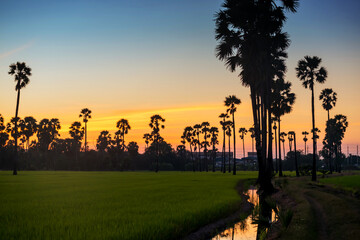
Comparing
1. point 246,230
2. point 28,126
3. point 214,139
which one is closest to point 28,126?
point 28,126

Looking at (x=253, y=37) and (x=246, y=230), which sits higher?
(x=253, y=37)

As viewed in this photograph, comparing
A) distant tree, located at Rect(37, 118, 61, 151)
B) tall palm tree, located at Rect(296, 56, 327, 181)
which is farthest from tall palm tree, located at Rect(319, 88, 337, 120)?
distant tree, located at Rect(37, 118, 61, 151)

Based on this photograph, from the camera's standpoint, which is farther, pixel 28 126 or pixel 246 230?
pixel 28 126

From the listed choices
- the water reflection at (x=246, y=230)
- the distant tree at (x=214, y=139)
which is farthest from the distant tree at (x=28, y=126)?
the water reflection at (x=246, y=230)

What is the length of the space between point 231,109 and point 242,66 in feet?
166

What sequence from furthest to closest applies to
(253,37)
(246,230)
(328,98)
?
1. (328,98)
2. (253,37)
3. (246,230)

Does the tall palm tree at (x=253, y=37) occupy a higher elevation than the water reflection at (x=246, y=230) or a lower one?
higher

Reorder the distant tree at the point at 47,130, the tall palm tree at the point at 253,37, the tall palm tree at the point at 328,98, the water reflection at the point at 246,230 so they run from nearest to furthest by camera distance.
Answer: the water reflection at the point at 246,230 < the tall palm tree at the point at 253,37 < the tall palm tree at the point at 328,98 < the distant tree at the point at 47,130

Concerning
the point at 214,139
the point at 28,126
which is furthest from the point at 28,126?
the point at 214,139

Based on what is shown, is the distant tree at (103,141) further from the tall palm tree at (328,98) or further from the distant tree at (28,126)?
the tall palm tree at (328,98)

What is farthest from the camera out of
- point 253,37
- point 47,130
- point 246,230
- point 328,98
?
point 47,130

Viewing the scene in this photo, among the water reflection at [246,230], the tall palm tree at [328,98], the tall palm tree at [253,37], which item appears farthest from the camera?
the tall palm tree at [328,98]

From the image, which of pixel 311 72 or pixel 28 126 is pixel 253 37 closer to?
pixel 311 72

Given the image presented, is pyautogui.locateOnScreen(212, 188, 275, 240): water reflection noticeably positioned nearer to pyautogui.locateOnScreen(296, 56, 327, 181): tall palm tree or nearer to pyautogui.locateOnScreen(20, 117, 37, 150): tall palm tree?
pyautogui.locateOnScreen(296, 56, 327, 181): tall palm tree
